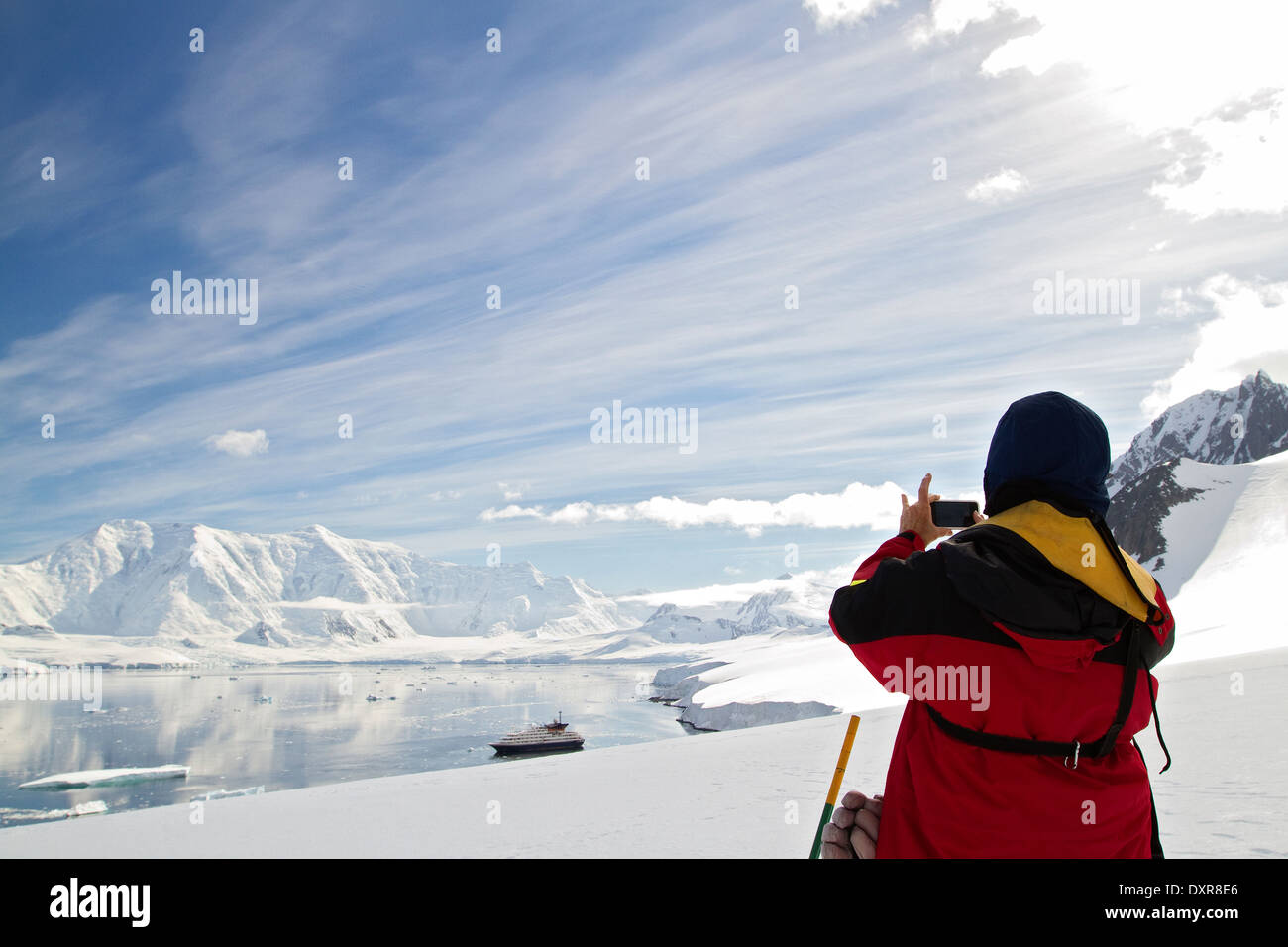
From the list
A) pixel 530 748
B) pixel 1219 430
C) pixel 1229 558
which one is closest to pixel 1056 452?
pixel 530 748

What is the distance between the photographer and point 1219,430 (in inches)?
4323

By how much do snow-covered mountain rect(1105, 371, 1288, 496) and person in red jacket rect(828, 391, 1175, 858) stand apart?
320 feet

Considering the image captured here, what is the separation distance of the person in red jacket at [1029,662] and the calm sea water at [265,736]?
34.9 feet

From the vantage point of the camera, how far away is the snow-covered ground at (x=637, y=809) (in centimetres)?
561

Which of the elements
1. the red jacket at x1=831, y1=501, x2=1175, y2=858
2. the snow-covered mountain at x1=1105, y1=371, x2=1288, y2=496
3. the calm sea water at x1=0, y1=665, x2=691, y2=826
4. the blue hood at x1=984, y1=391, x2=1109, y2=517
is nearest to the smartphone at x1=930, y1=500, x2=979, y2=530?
the blue hood at x1=984, y1=391, x2=1109, y2=517

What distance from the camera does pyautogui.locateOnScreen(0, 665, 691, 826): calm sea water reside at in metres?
29.0

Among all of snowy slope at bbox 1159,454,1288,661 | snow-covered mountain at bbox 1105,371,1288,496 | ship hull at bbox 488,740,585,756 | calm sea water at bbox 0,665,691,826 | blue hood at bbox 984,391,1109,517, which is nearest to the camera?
Result: blue hood at bbox 984,391,1109,517

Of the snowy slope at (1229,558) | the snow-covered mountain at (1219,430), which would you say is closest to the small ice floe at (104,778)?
the snowy slope at (1229,558)

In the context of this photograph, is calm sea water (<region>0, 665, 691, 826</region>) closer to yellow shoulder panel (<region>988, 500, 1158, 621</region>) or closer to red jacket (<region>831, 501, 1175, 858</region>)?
red jacket (<region>831, 501, 1175, 858</region>)

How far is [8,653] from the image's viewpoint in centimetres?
18225

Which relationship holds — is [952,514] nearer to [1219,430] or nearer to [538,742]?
[538,742]
